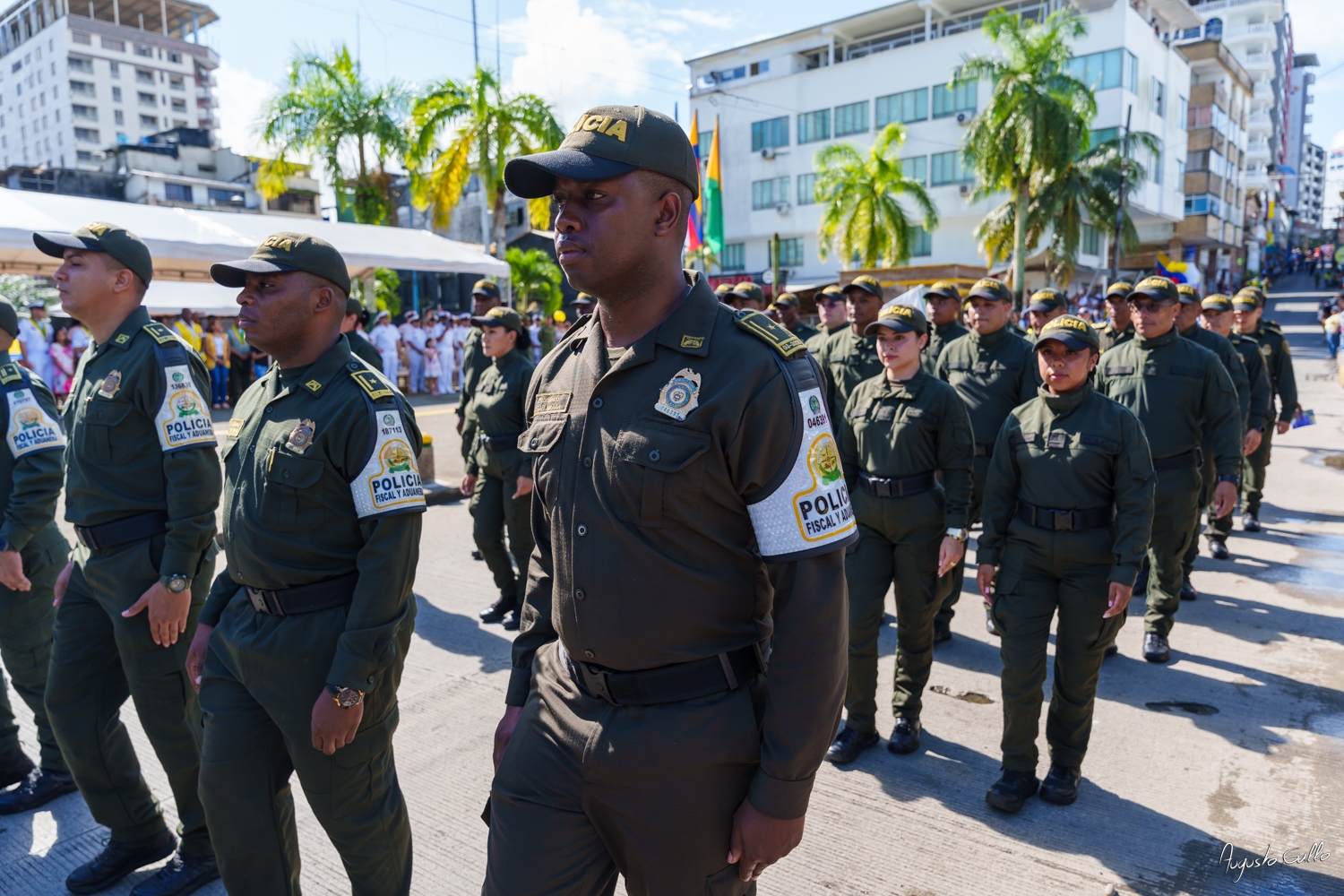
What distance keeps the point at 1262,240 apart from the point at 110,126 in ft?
358

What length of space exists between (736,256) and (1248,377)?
43.7 m

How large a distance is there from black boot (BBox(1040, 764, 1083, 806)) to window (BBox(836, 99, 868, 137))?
44965 millimetres

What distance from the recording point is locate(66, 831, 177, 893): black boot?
3266 millimetres

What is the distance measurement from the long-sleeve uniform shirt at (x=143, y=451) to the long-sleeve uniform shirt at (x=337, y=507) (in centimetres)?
54

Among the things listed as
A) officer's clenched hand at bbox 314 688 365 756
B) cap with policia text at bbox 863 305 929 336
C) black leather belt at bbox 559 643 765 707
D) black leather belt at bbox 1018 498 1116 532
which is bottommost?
officer's clenched hand at bbox 314 688 365 756

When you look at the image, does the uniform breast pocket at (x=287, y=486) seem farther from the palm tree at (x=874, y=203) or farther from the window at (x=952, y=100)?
the window at (x=952, y=100)

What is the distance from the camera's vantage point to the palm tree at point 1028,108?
27094 millimetres

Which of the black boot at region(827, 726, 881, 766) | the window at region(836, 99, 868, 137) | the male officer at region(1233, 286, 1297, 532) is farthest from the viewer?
the window at region(836, 99, 868, 137)

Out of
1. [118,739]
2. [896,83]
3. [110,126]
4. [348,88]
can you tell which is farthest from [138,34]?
[118,739]

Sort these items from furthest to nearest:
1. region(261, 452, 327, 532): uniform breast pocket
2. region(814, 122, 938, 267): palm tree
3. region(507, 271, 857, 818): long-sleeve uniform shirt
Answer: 1. region(814, 122, 938, 267): palm tree
2. region(261, 452, 327, 532): uniform breast pocket
3. region(507, 271, 857, 818): long-sleeve uniform shirt

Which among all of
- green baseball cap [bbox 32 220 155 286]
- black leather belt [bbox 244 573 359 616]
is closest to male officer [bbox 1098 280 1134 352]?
black leather belt [bbox 244 573 359 616]

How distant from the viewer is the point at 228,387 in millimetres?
19188

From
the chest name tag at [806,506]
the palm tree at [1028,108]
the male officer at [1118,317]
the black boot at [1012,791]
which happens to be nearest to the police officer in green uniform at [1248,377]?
the male officer at [1118,317]

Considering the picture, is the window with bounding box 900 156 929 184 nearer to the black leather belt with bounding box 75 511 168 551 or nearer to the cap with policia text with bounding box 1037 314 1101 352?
the cap with policia text with bounding box 1037 314 1101 352
